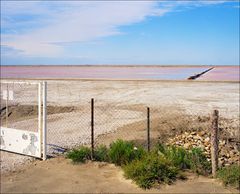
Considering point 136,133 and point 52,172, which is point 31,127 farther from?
point 52,172

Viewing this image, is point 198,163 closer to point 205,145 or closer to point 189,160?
point 189,160

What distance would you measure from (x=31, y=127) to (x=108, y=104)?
6.47 metres

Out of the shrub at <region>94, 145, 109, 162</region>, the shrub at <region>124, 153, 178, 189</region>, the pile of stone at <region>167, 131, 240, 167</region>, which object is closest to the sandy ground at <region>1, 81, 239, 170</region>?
the pile of stone at <region>167, 131, 240, 167</region>

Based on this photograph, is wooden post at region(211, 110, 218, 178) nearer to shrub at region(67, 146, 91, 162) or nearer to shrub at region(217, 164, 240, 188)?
shrub at region(217, 164, 240, 188)

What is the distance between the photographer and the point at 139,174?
6.65 meters

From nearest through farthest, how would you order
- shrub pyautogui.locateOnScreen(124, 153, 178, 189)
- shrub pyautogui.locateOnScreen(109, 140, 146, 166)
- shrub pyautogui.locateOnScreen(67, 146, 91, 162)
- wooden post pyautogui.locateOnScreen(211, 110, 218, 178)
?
1. shrub pyautogui.locateOnScreen(124, 153, 178, 189)
2. wooden post pyautogui.locateOnScreen(211, 110, 218, 178)
3. shrub pyautogui.locateOnScreen(109, 140, 146, 166)
4. shrub pyautogui.locateOnScreen(67, 146, 91, 162)

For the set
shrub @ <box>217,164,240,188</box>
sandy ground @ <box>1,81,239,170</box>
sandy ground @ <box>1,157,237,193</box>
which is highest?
sandy ground @ <box>1,81,239,170</box>

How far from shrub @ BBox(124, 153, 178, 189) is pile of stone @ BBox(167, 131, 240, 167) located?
4.66ft

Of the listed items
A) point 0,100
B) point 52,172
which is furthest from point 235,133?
point 0,100

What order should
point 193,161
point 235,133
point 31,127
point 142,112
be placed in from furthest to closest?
point 142,112 → point 31,127 → point 235,133 → point 193,161

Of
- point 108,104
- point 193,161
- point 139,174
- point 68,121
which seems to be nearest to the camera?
point 139,174

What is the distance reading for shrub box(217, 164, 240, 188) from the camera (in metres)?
6.38

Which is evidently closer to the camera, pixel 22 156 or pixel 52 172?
pixel 52 172

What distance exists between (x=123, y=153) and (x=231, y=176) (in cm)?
218
